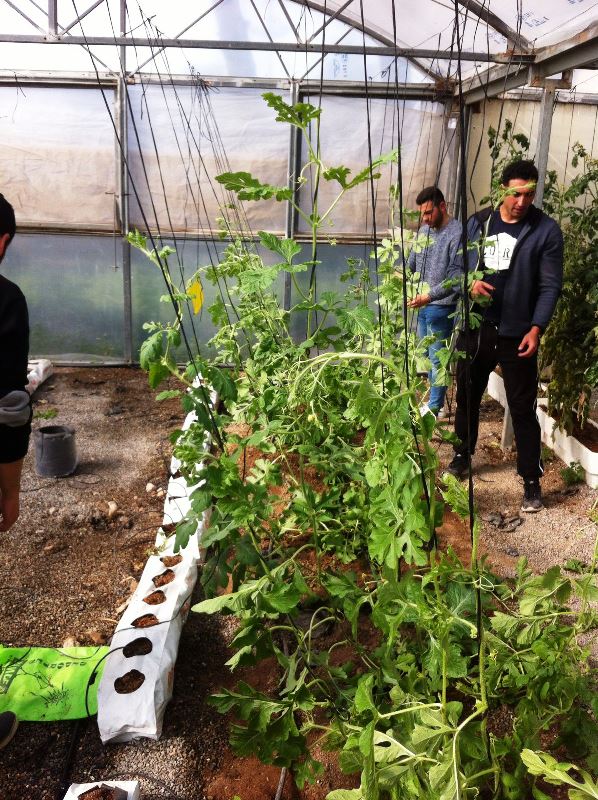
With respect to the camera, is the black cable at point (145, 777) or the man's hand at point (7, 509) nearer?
the black cable at point (145, 777)

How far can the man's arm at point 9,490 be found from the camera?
213 centimetres

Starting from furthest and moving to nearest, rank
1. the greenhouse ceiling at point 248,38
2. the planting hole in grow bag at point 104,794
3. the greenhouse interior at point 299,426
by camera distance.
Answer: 1. the greenhouse ceiling at point 248,38
2. the planting hole in grow bag at point 104,794
3. the greenhouse interior at point 299,426

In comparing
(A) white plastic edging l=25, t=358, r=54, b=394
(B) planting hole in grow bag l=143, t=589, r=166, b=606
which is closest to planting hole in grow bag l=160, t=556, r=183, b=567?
(B) planting hole in grow bag l=143, t=589, r=166, b=606

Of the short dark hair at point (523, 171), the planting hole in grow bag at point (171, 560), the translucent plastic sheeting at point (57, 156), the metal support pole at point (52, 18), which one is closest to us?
the planting hole in grow bag at point (171, 560)

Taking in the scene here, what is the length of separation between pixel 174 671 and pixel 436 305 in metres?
2.91

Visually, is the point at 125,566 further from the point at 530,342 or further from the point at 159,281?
the point at 159,281

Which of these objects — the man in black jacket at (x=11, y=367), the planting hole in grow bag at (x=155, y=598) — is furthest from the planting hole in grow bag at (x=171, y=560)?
the man in black jacket at (x=11, y=367)

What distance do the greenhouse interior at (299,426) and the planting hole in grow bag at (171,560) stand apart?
0.05ft

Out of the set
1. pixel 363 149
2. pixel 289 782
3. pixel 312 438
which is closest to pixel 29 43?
pixel 363 149

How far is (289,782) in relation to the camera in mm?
1928

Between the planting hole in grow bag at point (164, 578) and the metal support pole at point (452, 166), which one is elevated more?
the metal support pole at point (452, 166)

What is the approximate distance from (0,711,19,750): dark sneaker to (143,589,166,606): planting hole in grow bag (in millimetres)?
589

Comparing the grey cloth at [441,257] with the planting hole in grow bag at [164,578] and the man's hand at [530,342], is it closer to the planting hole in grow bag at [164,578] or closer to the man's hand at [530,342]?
the man's hand at [530,342]

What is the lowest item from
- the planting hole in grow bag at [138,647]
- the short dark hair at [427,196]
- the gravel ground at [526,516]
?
the gravel ground at [526,516]
